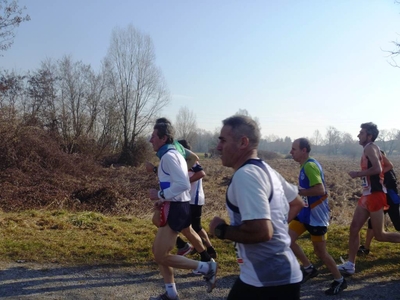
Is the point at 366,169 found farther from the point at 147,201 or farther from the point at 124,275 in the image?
the point at 147,201

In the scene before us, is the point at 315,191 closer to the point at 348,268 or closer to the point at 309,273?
the point at 309,273

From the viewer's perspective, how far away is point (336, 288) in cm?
503

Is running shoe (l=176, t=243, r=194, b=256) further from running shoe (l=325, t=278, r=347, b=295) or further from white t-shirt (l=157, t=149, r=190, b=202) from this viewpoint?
running shoe (l=325, t=278, r=347, b=295)

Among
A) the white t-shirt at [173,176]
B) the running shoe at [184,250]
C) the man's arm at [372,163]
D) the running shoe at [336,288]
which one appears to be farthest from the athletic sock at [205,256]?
the man's arm at [372,163]

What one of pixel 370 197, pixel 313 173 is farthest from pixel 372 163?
pixel 313 173

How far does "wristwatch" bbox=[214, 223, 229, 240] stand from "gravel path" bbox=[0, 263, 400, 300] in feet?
8.82

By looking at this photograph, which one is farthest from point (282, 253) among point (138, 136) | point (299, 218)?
point (138, 136)

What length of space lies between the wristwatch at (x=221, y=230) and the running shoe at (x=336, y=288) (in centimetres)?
313

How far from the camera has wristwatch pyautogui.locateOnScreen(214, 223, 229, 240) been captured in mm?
2523

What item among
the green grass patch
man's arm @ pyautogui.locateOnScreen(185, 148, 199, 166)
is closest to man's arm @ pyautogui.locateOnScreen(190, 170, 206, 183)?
man's arm @ pyautogui.locateOnScreen(185, 148, 199, 166)

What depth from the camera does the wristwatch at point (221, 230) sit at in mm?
2523

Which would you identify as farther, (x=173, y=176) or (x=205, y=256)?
(x=205, y=256)

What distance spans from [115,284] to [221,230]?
10.7ft

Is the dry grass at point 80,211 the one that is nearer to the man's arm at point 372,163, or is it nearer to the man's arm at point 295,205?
the man's arm at point 372,163
